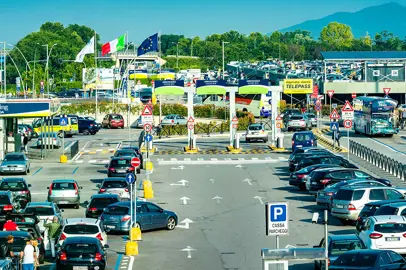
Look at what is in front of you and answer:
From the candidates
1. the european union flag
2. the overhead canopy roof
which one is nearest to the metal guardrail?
the european union flag

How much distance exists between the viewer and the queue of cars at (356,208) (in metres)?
23.4

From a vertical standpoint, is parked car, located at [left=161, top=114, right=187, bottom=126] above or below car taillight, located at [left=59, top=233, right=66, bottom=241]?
above

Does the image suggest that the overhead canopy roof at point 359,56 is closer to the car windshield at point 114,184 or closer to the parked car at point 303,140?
the parked car at point 303,140

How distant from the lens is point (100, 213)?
3753 cm

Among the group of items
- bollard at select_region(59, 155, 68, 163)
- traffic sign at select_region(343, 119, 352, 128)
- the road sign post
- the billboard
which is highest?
the billboard

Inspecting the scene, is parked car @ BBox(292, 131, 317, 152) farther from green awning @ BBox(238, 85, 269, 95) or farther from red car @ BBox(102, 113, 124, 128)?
red car @ BBox(102, 113, 124, 128)

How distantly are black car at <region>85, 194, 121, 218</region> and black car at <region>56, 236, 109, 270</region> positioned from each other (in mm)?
10033

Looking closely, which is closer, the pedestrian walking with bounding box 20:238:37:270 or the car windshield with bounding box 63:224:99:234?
the pedestrian walking with bounding box 20:238:37:270

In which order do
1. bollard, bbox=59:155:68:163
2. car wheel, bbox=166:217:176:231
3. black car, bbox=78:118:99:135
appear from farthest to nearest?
black car, bbox=78:118:99:135
bollard, bbox=59:155:68:163
car wheel, bbox=166:217:176:231

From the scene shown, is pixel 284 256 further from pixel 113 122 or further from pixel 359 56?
pixel 359 56

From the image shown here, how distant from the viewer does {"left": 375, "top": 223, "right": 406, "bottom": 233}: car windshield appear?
28094mm

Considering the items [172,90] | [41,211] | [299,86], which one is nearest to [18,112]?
[172,90]

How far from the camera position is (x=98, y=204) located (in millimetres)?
37781

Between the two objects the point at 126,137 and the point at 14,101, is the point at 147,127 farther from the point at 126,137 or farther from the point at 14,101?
the point at 126,137
